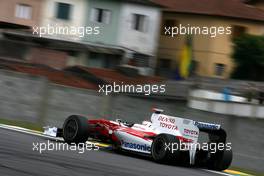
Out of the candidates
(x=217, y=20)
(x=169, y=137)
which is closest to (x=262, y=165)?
(x=169, y=137)

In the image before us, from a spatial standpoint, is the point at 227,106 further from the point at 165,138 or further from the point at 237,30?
the point at 237,30

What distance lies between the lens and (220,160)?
13984 mm

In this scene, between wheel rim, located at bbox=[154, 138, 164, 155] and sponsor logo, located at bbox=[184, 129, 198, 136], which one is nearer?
wheel rim, located at bbox=[154, 138, 164, 155]

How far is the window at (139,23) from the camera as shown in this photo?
146ft

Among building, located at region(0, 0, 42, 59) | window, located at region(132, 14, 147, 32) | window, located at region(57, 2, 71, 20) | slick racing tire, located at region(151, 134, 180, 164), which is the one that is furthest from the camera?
window, located at region(132, 14, 147, 32)

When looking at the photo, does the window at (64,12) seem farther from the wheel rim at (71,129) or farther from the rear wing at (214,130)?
the rear wing at (214,130)

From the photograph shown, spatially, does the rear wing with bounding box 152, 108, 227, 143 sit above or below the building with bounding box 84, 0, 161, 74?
below

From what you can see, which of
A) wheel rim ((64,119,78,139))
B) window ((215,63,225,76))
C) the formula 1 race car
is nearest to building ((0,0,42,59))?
window ((215,63,225,76))

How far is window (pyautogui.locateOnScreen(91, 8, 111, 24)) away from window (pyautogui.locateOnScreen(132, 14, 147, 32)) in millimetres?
1783

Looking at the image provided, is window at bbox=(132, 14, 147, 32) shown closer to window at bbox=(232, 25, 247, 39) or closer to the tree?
the tree

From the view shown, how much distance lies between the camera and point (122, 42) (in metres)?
43.8

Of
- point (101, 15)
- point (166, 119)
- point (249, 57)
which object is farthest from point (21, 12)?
point (166, 119)

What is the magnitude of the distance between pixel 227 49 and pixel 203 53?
1.55 meters

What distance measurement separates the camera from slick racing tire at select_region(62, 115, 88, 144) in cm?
1438
